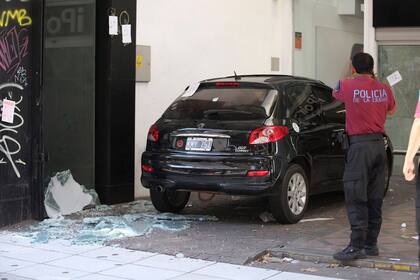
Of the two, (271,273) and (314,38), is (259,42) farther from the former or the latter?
(271,273)

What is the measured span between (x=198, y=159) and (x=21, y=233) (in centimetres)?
→ 220

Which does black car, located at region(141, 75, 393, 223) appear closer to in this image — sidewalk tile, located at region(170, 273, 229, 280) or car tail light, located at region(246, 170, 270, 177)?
car tail light, located at region(246, 170, 270, 177)

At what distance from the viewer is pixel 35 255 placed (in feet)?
21.6

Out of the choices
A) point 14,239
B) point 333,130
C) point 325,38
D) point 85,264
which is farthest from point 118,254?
point 325,38

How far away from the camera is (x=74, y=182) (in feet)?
28.8

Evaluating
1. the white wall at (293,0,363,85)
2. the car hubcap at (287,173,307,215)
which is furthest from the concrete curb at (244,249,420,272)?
the white wall at (293,0,363,85)

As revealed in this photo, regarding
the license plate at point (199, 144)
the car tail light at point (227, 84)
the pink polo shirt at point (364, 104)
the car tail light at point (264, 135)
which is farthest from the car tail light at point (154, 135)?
the pink polo shirt at point (364, 104)

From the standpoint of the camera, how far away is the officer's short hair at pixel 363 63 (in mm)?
6168

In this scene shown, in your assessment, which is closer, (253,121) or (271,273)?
(271,273)

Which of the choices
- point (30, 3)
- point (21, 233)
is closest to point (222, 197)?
→ point (21, 233)

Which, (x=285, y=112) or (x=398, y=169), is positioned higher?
(x=285, y=112)

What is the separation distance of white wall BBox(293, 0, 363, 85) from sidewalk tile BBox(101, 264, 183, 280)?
8.32 metres

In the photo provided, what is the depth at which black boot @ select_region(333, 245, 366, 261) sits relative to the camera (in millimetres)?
5992

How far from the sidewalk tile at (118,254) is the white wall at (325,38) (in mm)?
7810
